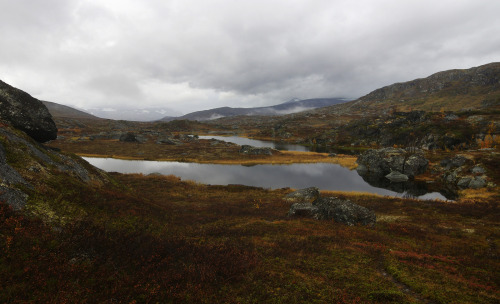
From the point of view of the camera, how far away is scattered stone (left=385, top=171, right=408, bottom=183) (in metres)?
66.5

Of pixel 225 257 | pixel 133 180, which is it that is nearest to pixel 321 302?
pixel 225 257

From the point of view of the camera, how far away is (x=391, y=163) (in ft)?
243

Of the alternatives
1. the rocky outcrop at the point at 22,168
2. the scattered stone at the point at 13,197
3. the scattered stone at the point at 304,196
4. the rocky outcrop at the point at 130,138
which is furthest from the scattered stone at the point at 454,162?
the rocky outcrop at the point at 130,138

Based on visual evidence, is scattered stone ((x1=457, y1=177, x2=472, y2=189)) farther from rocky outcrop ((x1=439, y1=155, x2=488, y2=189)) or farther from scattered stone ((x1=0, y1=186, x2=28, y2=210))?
scattered stone ((x1=0, y1=186, x2=28, y2=210))

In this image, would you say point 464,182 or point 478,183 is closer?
point 478,183

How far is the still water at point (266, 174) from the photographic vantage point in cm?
5794

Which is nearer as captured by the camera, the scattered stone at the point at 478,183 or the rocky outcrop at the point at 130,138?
the scattered stone at the point at 478,183

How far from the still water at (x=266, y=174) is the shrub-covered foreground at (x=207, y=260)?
1435 inches

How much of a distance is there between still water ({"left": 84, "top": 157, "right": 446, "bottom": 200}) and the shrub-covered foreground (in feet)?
120

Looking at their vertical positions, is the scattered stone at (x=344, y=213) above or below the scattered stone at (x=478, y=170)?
above

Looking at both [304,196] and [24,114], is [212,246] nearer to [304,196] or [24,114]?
[304,196]

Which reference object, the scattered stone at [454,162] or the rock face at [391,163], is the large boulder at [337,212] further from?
the scattered stone at [454,162]

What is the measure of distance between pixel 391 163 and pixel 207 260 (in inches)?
3133

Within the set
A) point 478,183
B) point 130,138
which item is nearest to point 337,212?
point 478,183
